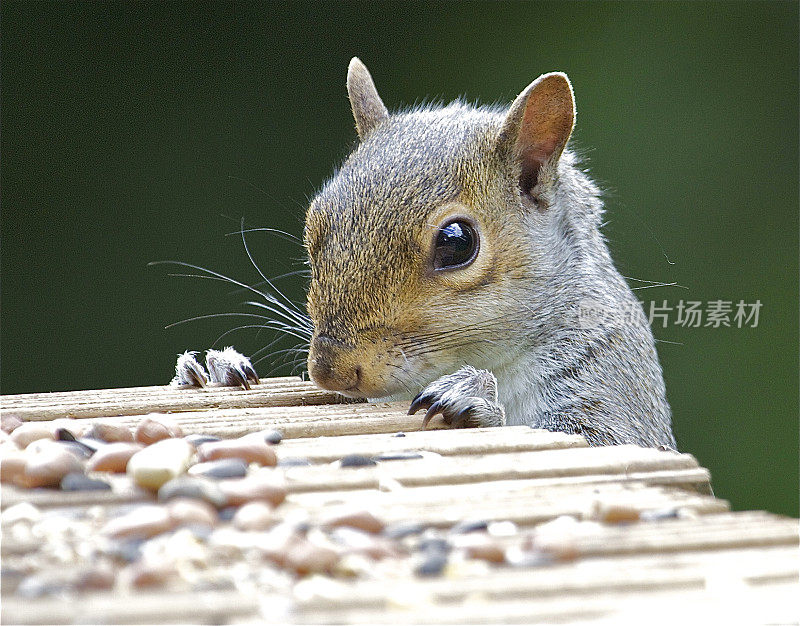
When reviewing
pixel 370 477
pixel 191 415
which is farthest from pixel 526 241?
pixel 370 477

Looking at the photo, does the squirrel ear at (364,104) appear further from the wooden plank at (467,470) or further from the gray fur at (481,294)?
the wooden plank at (467,470)

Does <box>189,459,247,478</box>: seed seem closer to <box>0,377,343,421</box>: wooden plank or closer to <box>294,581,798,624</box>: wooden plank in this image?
<box>294,581,798,624</box>: wooden plank

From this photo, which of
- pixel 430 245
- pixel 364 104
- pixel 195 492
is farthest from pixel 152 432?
pixel 364 104

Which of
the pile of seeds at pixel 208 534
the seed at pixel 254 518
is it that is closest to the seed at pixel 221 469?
the pile of seeds at pixel 208 534

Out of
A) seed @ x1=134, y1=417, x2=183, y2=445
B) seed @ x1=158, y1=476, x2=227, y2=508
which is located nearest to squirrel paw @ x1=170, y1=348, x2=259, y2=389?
seed @ x1=134, y1=417, x2=183, y2=445

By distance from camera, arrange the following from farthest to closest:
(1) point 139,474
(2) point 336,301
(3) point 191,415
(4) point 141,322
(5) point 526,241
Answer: (4) point 141,322, (5) point 526,241, (2) point 336,301, (3) point 191,415, (1) point 139,474

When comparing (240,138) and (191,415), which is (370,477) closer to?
(191,415)
